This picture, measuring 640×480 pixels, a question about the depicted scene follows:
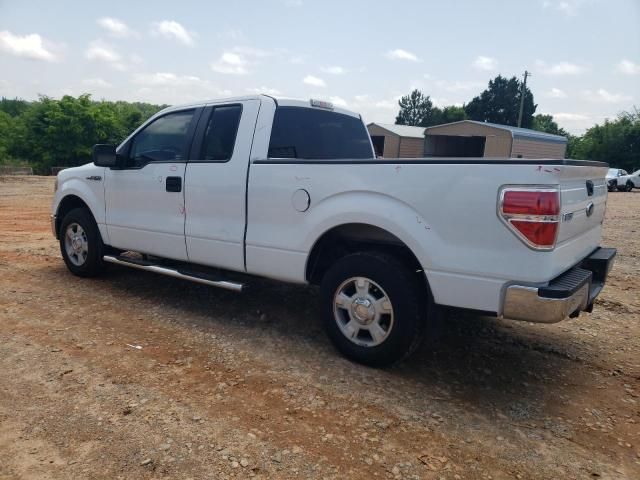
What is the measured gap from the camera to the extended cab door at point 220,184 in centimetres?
422

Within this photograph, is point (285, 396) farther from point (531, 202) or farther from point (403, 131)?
point (403, 131)

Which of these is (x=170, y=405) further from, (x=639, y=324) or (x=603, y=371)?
(x=639, y=324)

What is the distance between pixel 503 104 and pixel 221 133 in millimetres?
75170

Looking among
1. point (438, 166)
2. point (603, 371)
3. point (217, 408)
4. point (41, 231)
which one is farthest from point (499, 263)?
point (41, 231)

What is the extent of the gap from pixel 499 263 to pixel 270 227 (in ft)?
6.07

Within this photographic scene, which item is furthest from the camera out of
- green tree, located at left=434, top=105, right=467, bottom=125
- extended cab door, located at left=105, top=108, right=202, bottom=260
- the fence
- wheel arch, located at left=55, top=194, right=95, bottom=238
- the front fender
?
green tree, located at left=434, top=105, right=467, bottom=125

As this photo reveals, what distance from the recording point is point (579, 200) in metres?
3.24

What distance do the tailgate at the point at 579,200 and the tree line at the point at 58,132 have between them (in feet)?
125

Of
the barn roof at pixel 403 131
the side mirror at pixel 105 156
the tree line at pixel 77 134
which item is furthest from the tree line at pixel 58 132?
the side mirror at pixel 105 156

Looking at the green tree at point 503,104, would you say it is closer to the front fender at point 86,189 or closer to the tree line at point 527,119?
the tree line at point 527,119

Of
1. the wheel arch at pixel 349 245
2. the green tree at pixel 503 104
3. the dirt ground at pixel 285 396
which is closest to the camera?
the dirt ground at pixel 285 396

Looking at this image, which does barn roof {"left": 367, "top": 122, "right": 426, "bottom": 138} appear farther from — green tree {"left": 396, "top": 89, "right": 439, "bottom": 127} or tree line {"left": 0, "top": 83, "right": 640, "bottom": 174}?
green tree {"left": 396, "top": 89, "right": 439, "bottom": 127}

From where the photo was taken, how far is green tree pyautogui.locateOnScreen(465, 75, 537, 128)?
231ft

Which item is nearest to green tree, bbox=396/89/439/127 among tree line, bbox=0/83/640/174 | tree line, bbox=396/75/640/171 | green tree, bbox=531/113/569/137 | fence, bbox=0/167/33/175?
tree line, bbox=396/75/640/171
